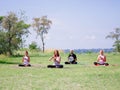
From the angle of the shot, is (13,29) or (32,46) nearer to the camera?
(13,29)

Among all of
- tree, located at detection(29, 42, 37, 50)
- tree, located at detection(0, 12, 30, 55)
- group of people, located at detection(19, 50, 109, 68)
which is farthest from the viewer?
tree, located at detection(29, 42, 37, 50)

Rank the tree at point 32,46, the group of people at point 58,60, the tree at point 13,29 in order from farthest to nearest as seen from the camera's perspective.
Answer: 1. the tree at point 32,46
2. the tree at point 13,29
3. the group of people at point 58,60

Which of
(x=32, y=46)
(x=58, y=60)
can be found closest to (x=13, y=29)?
(x=32, y=46)

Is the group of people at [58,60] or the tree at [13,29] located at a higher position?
the tree at [13,29]

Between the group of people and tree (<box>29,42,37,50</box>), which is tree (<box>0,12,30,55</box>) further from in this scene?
the group of people

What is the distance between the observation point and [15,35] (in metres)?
62.8

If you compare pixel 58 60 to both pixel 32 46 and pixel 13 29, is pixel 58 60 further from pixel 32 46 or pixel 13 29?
pixel 32 46

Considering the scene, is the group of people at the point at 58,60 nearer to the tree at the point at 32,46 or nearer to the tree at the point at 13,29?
the tree at the point at 13,29

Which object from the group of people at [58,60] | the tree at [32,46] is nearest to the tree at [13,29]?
the tree at [32,46]

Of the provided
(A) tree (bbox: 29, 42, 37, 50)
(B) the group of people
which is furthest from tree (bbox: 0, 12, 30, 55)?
(B) the group of people

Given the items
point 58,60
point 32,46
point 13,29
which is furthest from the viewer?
point 32,46

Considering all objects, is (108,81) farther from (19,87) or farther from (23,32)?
(23,32)

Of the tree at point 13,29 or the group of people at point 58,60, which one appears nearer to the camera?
the group of people at point 58,60

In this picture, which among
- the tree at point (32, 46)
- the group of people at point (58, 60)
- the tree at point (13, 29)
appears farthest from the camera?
the tree at point (32, 46)
